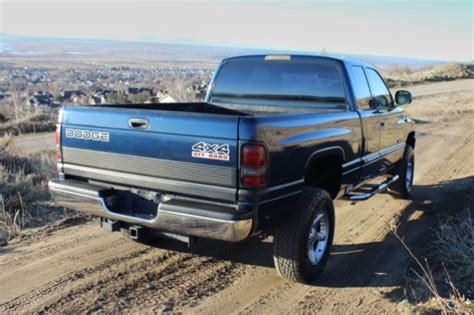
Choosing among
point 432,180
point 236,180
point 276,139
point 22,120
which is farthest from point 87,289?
point 22,120

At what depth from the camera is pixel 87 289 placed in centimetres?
431

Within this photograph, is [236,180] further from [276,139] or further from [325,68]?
[325,68]

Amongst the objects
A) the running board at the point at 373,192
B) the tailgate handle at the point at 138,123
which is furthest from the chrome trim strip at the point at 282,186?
the running board at the point at 373,192

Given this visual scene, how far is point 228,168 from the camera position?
12.5 ft

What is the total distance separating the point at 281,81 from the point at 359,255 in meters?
2.22

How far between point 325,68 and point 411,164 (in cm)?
302

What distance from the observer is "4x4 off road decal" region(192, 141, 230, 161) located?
3785 millimetres

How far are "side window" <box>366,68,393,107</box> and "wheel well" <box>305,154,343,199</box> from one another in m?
1.44

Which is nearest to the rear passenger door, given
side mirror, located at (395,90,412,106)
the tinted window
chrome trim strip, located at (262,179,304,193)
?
side mirror, located at (395,90,412,106)

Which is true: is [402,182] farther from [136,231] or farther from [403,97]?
[136,231]

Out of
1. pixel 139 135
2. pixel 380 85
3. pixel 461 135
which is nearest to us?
pixel 139 135

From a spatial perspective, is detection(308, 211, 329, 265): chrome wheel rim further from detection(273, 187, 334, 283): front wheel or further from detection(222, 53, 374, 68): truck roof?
detection(222, 53, 374, 68): truck roof

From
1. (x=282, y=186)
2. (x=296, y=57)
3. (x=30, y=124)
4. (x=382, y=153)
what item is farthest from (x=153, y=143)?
(x=30, y=124)

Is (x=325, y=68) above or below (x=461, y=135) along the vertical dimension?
above
